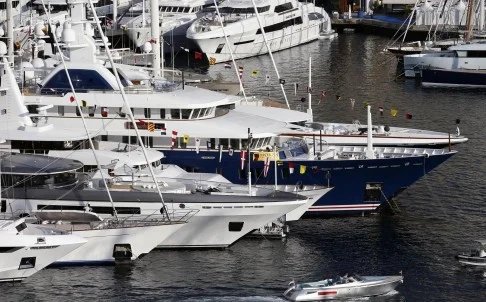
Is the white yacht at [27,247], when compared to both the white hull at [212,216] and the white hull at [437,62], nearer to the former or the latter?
the white hull at [212,216]

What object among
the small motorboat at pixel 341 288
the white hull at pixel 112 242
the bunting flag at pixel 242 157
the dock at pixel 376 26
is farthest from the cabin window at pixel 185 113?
the dock at pixel 376 26

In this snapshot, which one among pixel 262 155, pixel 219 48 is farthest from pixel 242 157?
pixel 219 48

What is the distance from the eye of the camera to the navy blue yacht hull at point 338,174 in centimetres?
7006

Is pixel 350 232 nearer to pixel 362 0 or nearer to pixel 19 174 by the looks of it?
pixel 19 174

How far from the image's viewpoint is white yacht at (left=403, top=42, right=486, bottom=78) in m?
112

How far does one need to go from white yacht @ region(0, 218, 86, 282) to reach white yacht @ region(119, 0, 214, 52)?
57.4m

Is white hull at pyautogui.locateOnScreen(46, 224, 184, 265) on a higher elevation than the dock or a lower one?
higher

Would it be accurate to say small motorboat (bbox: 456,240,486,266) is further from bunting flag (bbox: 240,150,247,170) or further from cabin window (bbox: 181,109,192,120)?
cabin window (bbox: 181,109,192,120)

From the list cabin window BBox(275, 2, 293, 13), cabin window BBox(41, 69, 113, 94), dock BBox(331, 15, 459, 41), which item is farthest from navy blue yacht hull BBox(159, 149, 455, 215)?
dock BBox(331, 15, 459, 41)

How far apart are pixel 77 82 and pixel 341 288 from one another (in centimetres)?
1887

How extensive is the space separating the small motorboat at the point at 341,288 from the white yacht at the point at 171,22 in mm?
59196

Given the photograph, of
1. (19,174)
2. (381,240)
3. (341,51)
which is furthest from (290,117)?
(341,51)

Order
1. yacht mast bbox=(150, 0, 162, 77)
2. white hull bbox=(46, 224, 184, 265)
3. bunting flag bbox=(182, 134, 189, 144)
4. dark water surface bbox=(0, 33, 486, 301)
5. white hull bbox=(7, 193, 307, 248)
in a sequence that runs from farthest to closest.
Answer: yacht mast bbox=(150, 0, 162, 77) < bunting flag bbox=(182, 134, 189, 144) < white hull bbox=(7, 193, 307, 248) < white hull bbox=(46, 224, 184, 265) < dark water surface bbox=(0, 33, 486, 301)

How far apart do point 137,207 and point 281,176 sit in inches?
367
